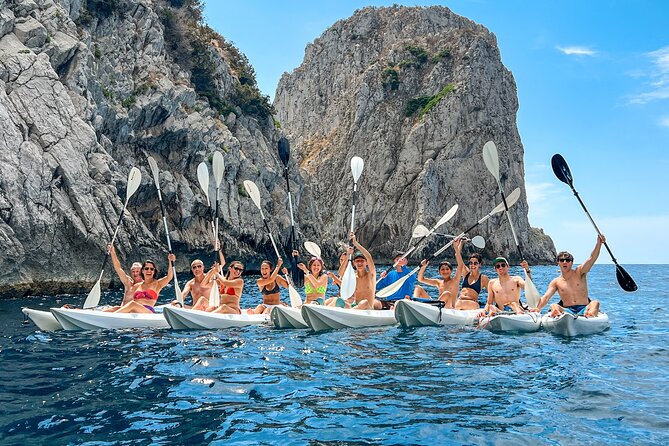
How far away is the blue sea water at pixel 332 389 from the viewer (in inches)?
173

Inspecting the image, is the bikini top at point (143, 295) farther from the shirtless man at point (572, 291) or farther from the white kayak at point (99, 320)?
the shirtless man at point (572, 291)

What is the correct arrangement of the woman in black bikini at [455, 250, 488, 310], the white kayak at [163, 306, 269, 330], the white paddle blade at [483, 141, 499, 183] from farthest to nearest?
the white paddle blade at [483, 141, 499, 183] → the woman in black bikini at [455, 250, 488, 310] → the white kayak at [163, 306, 269, 330]

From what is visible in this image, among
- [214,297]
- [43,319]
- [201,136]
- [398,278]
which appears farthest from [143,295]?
[201,136]

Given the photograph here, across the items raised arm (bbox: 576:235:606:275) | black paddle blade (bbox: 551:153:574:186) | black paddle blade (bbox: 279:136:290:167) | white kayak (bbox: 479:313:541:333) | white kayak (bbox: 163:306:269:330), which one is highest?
black paddle blade (bbox: 279:136:290:167)

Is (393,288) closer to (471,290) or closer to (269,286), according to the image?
(471,290)

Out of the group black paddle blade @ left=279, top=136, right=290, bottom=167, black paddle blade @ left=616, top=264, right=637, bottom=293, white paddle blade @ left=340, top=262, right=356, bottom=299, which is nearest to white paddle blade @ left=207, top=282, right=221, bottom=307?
white paddle blade @ left=340, top=262, right=356, bottom=299

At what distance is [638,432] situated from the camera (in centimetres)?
445

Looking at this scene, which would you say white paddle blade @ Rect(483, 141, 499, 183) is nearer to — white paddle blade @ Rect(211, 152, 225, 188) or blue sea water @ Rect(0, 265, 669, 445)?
blue sea water @ Rect(0, 265, 669, 445)

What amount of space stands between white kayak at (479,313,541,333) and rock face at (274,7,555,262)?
49.9 metres

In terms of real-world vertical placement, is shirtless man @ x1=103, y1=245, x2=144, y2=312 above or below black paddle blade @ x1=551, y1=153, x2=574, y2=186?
below

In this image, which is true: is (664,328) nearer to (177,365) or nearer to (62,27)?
(177,365)

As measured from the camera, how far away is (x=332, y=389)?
5.91 m

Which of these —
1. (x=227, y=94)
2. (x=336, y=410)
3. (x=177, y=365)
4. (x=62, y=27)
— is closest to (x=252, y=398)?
(x=336, y=410)

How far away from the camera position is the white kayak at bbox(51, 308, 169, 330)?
32.9 ft
